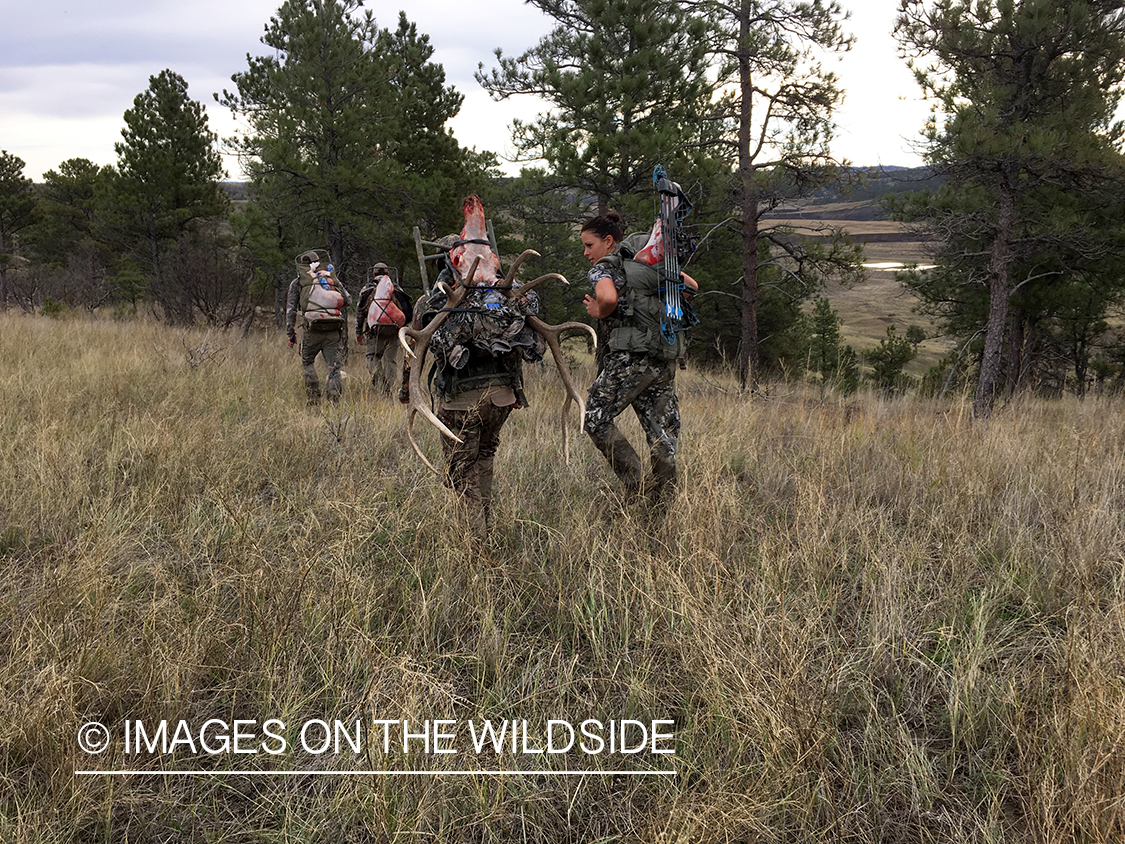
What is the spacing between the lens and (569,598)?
3.02 meters

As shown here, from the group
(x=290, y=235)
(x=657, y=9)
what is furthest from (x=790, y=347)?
(x=290, y=235)

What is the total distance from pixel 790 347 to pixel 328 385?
55.2 feet

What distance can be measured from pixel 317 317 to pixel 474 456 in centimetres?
498

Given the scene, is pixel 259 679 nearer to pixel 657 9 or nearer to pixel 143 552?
pixel 143 552

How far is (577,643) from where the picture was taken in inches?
109

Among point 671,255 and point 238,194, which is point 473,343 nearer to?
point 671,255

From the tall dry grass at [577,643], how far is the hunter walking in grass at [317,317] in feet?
10.5

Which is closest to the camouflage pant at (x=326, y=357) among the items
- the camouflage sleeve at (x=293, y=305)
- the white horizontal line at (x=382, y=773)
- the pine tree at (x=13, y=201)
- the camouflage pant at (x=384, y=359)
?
the camouflage sleeve at (x=293, y=305)

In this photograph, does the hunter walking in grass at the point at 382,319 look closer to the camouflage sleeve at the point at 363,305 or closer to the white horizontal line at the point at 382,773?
the camouflage sleeve at the point at 363,305

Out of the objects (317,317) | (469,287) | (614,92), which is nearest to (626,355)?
(469,287)

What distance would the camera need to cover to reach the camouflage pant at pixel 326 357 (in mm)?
7910

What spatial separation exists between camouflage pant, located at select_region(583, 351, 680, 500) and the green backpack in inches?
3.5

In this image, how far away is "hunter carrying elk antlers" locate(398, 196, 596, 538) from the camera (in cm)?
345

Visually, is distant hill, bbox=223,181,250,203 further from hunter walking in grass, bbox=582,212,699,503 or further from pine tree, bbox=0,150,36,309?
hunter walking in grass, bbox=582,212,699,503
